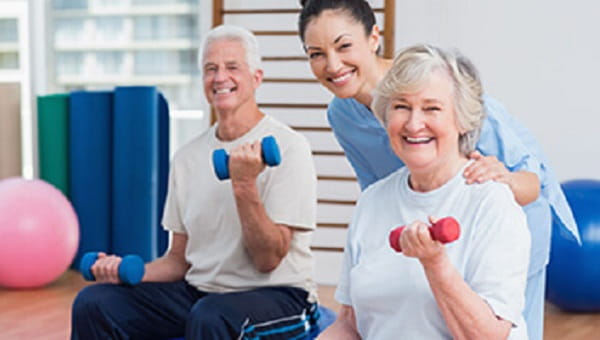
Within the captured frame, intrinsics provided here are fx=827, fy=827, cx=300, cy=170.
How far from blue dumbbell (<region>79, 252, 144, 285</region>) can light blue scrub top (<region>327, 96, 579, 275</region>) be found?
630mm

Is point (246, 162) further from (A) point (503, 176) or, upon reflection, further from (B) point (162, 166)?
(B) point (162, 166)

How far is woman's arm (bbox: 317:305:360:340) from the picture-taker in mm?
1513

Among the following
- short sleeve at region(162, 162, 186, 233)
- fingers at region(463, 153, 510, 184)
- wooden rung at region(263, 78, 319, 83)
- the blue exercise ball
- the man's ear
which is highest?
the man's ear

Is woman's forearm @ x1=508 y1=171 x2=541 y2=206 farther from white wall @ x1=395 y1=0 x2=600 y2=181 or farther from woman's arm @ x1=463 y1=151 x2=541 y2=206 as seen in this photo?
white wall @ x1=395 y1=0 x2=600 y2=181

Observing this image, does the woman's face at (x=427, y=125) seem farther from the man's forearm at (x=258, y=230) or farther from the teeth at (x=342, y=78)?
the man's forearm at (x=258, y=230)

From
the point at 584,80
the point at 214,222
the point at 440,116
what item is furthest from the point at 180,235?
the point at 584,80

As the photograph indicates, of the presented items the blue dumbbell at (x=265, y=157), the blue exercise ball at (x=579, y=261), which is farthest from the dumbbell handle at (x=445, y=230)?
the blue exercise ball at (x=579, y=261)

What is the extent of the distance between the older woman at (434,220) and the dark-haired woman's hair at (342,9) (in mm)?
394

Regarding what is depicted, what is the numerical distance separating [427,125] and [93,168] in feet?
10.4

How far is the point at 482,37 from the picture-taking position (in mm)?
3932

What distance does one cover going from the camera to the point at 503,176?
1.42m

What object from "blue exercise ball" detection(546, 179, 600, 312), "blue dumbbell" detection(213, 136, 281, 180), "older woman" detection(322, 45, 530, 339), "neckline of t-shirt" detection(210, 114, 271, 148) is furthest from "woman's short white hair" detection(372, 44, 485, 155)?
"blue exercise ball" detection(546, 179, 600, 312)

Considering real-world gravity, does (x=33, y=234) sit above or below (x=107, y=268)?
below

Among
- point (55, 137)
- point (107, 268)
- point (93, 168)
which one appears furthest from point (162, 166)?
point (107, 268)
